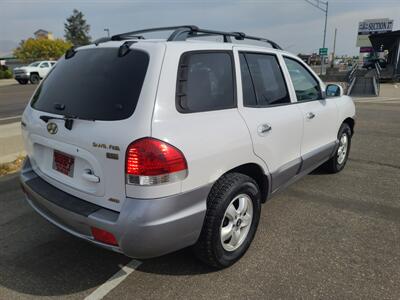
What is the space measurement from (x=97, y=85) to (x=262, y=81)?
1.51 m

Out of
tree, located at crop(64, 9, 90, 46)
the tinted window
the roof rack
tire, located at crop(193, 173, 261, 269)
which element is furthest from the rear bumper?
tree, located at crop(64, 9, 90, 46)

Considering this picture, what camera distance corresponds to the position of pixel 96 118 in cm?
235

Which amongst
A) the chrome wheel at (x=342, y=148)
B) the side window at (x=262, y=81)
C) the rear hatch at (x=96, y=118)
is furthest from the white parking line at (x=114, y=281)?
the chrome wheel at (x=342, y=148)

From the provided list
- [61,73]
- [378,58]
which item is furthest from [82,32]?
[61,73]

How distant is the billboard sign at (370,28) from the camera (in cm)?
5281

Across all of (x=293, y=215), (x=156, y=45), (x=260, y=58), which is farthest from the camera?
(x=293, y=215)

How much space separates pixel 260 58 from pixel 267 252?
70.7 inches

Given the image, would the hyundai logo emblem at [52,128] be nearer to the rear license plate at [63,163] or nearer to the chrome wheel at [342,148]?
the rear license plate at [63,163]

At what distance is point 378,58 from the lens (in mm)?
34000

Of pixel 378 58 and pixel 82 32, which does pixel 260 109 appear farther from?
pixel 82 32

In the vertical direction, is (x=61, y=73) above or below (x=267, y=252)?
above

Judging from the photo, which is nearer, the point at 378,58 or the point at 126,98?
the point at 126,98

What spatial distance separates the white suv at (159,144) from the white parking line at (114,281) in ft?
1.56

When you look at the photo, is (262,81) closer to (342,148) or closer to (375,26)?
(342,148)
